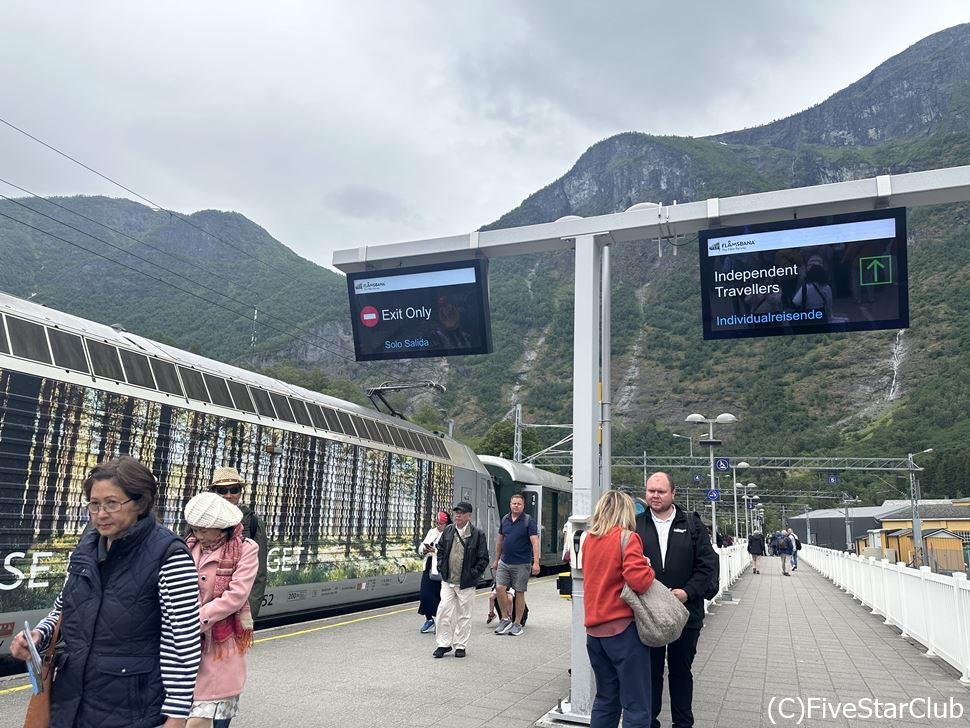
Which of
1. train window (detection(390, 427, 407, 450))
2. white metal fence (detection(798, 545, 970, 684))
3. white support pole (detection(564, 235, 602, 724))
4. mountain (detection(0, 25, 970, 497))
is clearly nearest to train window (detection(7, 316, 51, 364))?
white support pole (detection(564, 235, 602, 724))

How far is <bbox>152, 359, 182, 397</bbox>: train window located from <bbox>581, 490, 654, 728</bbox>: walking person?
223 inches

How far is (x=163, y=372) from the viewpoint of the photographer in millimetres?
8438

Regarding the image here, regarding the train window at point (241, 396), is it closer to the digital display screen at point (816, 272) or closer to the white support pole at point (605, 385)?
the white support pole at point (605, 385)

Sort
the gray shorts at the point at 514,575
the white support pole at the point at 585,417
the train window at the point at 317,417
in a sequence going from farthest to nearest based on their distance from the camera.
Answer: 1. the train window at the point at 317,417
2. the gray shorts at the point at 514,575
3. the white support pole at the point at 585,417

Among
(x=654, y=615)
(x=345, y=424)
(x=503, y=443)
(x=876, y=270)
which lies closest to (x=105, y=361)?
(x=345, y=424)

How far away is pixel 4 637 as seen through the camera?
603 cm

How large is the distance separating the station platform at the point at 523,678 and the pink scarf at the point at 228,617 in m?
2.25

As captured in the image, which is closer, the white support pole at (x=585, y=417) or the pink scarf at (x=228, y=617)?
the pink scarf at (x=228, y=617)

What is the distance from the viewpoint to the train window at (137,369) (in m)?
7.82

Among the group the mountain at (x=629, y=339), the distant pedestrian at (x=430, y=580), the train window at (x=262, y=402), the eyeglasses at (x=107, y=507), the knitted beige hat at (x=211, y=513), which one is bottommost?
the distant pedestrian at (x=430, y=580)

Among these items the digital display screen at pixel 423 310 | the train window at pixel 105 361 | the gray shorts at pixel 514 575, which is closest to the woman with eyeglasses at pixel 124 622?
the train window at pixel 105 361

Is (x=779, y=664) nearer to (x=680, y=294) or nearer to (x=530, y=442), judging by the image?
(x=530, y=442)

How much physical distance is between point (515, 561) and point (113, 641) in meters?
7.58

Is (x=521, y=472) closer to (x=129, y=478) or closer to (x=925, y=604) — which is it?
(x=925, y=604)
